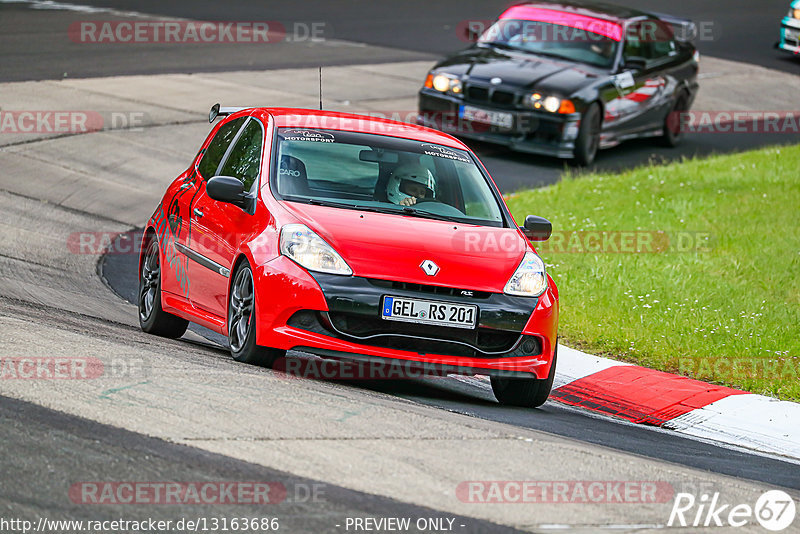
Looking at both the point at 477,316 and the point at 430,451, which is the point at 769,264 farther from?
the point at 430,451

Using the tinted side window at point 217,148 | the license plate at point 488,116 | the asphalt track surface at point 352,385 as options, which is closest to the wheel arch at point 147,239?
the tinted side window at point 217,148

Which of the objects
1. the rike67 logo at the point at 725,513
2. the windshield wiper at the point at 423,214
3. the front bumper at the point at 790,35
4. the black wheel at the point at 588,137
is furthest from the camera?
the front bumper at the point at 790,35

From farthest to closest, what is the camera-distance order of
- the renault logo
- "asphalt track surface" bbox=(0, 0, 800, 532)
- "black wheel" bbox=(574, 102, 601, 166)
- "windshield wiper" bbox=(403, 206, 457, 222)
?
"black wheel" bbox=(574, 102, 601, 166) → "windshield wiper" bbox=(403, 206, 457, 222) → the renault logo → "asphalt track surface" bbox=(0, 0, 800, 532)

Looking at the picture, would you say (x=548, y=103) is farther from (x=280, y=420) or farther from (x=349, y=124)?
(x=280, y=420)

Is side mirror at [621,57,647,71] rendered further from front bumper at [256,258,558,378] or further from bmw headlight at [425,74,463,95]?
front bumper at [256,258,558,378]

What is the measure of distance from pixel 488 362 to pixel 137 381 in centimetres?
208

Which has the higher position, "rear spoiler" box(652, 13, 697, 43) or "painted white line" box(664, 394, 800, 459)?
"rear spoiler" box(652, 13, 697, 43)

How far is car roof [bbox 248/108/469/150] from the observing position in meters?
8.48

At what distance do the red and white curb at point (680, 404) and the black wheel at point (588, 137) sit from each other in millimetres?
7844

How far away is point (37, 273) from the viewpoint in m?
10.4

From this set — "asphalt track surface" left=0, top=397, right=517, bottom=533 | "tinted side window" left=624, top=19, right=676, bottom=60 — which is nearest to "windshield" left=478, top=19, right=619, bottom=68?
"tinted side window" left=624, top=19, right=676, bottom=60

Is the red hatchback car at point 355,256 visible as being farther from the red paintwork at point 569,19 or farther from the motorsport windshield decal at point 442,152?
the red paintwork at point 569,19

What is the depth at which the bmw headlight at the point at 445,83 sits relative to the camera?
A: 1691cm

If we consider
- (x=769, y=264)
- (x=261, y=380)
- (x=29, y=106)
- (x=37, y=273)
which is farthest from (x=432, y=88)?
(x=261, y=380)
